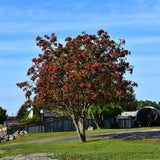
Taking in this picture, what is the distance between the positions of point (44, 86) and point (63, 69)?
2.51 m

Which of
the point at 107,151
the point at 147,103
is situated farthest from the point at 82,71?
the point at 147,103

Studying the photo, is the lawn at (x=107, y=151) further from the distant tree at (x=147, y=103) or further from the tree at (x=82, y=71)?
the distant tree at (x=147, y=103)

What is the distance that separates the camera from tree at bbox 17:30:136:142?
23172mm

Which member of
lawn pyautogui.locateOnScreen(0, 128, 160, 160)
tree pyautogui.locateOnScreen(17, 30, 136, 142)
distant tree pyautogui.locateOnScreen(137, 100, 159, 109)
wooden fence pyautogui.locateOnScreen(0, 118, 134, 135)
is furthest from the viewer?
distant tree pyautogui.locateOnScreen(137, 100, 159, 109)

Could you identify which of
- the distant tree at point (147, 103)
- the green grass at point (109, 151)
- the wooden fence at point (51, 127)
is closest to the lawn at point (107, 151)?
the green grass at point (109, 151)

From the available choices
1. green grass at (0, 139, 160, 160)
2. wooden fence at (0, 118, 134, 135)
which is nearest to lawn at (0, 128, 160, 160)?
green grass at (0, 139, 160, 160)

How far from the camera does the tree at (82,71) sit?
76.0 feet

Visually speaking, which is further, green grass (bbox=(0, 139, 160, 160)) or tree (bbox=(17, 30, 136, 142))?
tree (bbox=(17, 30, 136, 142))

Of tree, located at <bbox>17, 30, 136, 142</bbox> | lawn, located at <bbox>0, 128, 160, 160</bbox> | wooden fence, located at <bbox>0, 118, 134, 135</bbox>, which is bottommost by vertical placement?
lawn, located at <bbox>0, 128, 160, 160</bbox>

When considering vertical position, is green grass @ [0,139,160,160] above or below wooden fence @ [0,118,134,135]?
below

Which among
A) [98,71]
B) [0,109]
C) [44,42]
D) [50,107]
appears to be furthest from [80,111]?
[0,109]

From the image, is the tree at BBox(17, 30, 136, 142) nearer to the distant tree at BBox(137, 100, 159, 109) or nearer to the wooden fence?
the wooden fence

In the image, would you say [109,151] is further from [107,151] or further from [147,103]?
[147,103]

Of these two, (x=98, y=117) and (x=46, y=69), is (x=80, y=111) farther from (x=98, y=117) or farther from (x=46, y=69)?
(x=98, y=117)
